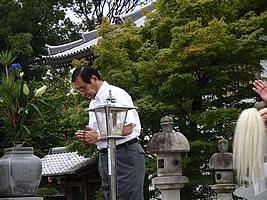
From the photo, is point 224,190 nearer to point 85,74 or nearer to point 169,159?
point 169,159

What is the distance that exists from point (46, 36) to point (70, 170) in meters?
10.4

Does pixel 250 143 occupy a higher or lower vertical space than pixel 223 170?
higher

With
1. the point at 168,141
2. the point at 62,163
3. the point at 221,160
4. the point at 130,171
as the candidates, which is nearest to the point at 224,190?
→ the point at 221,160

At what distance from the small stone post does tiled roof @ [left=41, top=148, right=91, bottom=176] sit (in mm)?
5685

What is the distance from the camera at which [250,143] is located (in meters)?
3.07

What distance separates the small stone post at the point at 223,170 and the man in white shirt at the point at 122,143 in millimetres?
4252

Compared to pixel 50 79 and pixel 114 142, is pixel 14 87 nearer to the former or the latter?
pixel 114 142

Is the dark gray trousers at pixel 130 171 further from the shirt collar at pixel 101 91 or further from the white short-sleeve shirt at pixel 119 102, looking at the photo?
the shirt collar at pixel 101 91

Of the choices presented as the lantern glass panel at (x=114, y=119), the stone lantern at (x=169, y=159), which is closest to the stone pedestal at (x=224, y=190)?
the stone lantern at (x=169, y=159)

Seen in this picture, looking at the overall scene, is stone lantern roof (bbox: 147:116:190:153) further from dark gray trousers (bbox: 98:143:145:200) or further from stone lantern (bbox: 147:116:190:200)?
dark gray trousers (bbox: 98:143:145:200)

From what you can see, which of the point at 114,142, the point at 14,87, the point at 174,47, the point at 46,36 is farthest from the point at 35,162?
the point at 46,36

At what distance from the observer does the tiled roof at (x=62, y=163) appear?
1407cm

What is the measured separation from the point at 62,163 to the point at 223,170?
286 inches

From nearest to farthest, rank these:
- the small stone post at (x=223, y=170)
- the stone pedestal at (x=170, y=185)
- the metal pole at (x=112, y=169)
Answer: the metal pole at (x=112, y=169), the stone pedestal at (x=170, y=185), the small stone post at (x=223, y=170)
